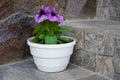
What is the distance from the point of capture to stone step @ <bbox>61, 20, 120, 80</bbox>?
1.66m

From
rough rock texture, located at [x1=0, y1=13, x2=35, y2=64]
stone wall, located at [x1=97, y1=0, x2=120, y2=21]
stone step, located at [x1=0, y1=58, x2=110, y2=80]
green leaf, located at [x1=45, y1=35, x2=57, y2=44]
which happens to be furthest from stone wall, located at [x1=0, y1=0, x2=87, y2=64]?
green leaf, located at [x1=45, y1=35, x2=57, y2=44]

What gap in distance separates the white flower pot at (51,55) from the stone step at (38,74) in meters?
0.06

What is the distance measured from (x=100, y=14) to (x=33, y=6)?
81 cm

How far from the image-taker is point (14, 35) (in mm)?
2031

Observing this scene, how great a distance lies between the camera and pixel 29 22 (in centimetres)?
215

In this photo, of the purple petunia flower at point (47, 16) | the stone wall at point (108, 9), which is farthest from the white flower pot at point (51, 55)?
the stone wall at point (108, 9)

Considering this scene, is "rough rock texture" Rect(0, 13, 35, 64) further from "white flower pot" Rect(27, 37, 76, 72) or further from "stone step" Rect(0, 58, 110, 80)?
"white flower pot" Rect(27, 37, 76, 72)

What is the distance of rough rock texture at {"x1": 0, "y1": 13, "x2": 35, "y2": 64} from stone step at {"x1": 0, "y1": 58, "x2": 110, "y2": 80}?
0.42ft

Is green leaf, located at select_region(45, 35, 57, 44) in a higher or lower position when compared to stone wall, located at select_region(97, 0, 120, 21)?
lower

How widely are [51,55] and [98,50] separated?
1.37ft

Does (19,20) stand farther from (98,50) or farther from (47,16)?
(98,50)

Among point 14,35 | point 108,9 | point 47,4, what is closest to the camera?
point 14,35

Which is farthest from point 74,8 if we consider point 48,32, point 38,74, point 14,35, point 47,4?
point 38,74

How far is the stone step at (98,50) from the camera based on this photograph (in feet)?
5.46
